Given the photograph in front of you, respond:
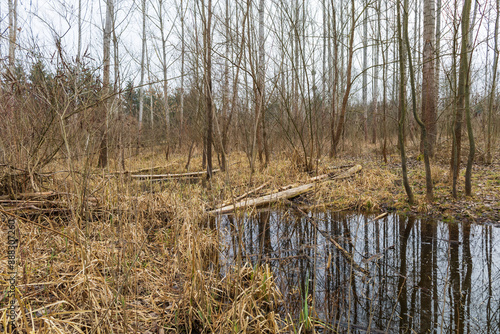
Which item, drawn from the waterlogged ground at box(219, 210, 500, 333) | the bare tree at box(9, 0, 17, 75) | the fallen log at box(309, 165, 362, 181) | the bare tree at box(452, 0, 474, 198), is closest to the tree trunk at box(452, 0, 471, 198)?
the bare tree at box(452, 0, 474, 198)

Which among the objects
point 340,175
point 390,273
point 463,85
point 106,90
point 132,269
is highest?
point 463,85

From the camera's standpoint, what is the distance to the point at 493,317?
78.7 inches

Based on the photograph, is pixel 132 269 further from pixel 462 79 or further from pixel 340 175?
pixel 340 175

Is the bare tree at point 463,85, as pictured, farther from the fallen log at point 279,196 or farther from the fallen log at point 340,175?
the fallen log at point 279,196

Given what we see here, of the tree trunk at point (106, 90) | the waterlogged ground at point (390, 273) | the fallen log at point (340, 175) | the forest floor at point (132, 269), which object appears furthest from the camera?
the fallen log at point (340, 175)

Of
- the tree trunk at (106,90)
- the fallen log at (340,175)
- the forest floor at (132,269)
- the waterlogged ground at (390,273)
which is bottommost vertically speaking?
the waterlogged ground at (390,273)

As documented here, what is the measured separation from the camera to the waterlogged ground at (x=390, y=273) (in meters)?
2.00

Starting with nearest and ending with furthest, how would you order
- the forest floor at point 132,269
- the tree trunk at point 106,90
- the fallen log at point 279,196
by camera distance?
the forest floor at point 132,269 < the tree trunk at point 106,90 < the fallen log at point 279,196

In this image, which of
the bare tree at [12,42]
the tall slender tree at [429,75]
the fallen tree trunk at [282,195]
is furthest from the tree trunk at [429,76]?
the bare tree at [12,42]

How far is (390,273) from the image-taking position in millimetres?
2680

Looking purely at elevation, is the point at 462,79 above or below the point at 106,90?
above

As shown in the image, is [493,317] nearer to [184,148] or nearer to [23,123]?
[23,123]

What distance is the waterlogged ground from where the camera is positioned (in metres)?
2.00

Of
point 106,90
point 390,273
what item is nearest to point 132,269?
point 106,90
